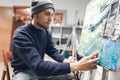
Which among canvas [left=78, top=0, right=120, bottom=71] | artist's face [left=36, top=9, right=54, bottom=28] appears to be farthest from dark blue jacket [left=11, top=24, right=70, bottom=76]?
canvas [left=78, top=0, right=120, bottom=71]

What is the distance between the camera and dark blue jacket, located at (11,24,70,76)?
1.41 meters

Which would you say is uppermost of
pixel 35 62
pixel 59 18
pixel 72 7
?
pixel 72 7

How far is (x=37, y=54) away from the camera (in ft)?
4.85

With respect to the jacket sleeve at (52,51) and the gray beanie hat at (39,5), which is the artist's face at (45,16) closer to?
the gray beanie hat at (39,5)

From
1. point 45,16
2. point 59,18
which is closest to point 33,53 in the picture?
point 45,16

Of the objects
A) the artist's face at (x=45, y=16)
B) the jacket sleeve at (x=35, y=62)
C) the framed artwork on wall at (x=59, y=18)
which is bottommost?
the jacket sleeve at (x=35, y=62)

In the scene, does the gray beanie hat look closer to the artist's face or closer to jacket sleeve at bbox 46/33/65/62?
the artist's face

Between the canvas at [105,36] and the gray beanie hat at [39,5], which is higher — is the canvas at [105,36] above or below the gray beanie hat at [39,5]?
below

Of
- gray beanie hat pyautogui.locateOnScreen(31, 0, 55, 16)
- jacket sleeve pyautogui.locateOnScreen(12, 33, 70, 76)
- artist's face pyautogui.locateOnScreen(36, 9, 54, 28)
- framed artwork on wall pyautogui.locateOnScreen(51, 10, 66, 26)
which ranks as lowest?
jacket sleeve pyautogui.locateOnScreen(12, 33, 70, 76)

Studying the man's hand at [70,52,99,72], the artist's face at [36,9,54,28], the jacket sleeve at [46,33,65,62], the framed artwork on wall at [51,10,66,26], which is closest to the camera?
the man's hand at [70,52,99,72]

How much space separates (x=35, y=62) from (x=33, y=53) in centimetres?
8

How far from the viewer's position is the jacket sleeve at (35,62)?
1.40 meters

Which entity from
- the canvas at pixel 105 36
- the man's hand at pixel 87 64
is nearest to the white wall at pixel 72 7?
the canvas at pixel 105 36

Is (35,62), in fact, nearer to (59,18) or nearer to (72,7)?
(59,18)
